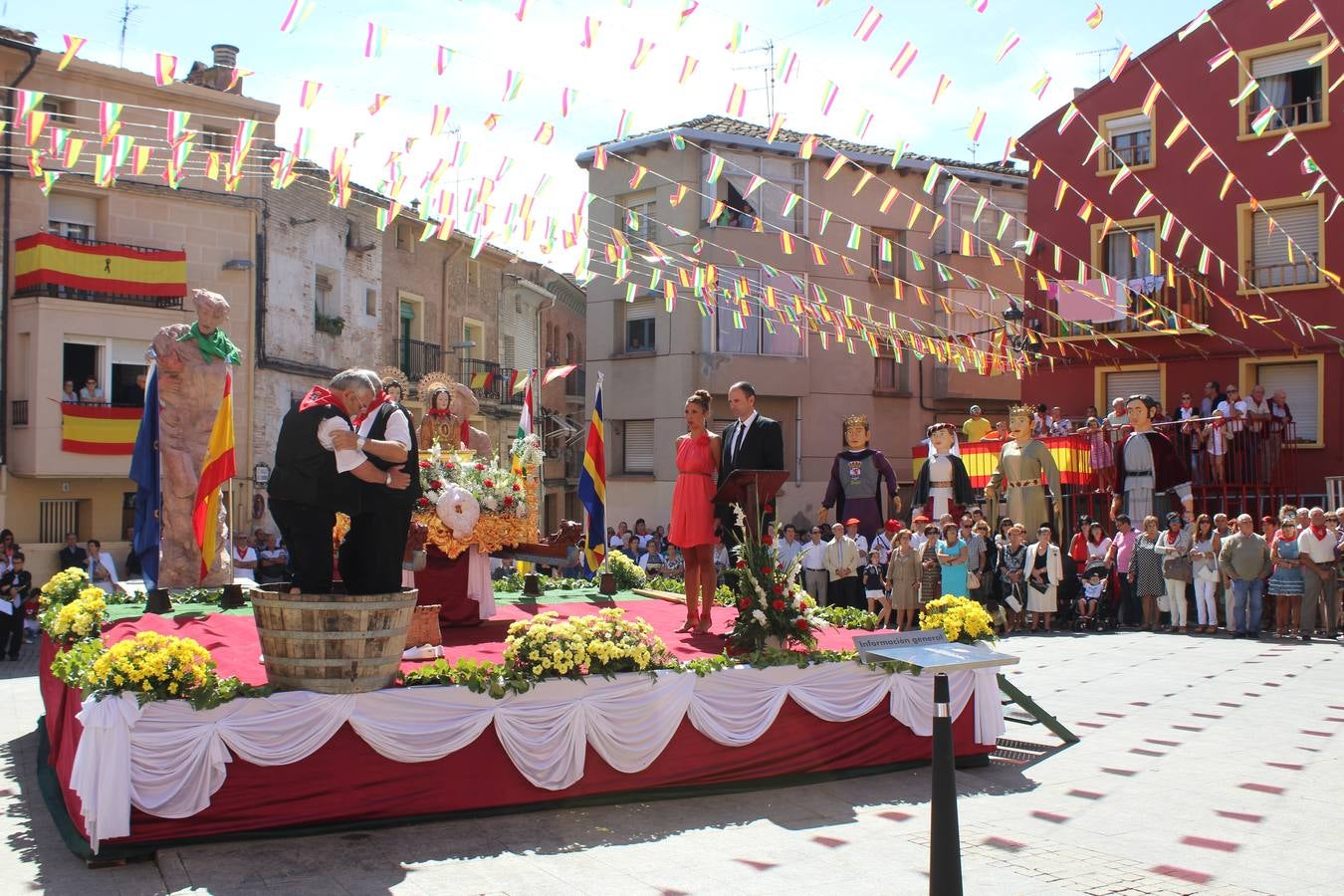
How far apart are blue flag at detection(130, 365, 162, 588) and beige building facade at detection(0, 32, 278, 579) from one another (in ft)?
48.6

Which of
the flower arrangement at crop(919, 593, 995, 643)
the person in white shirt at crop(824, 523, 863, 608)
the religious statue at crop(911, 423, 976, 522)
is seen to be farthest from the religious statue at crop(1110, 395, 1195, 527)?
the flower arrangement at crop(919, 593, 995, 643)

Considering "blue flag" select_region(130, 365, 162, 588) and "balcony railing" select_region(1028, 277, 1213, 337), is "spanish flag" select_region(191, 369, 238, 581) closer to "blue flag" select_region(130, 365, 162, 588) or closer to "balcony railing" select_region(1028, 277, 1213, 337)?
"blue flag" select_region(130, 365, 162, 588)

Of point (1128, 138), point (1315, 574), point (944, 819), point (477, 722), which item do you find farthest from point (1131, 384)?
point (944, 819)

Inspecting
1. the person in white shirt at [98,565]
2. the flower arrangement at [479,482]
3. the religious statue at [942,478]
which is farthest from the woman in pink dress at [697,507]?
the person in white shirt at [98,565]

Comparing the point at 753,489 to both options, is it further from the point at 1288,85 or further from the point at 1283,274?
the point at 1288,85

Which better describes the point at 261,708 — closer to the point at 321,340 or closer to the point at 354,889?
the point at 354,889

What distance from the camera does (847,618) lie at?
383 inches

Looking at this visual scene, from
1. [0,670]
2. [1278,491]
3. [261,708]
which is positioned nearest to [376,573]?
[261,708]

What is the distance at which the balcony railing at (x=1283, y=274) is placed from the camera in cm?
2255

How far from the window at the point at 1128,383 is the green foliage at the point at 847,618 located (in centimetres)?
1715

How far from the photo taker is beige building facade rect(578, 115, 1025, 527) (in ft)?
94.3

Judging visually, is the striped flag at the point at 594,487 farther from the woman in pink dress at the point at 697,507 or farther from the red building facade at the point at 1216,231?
the red building facade at the point at 1216,231

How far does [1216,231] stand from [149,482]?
2043 cm

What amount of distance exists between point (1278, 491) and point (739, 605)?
48.8 ft
